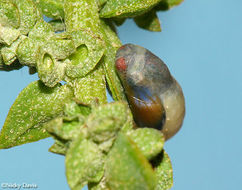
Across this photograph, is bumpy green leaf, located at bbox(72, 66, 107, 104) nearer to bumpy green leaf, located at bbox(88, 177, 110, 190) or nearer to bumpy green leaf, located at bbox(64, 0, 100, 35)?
bumpy green leaf, located at bbox(64, 0, 100, 35)

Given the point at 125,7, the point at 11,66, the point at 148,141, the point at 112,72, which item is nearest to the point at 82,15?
the point at 125,7

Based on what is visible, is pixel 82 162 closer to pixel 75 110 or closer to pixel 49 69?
pixel 75 110

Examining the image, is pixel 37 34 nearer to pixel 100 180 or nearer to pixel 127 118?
pixel 127 118

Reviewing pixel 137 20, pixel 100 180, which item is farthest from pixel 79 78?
pixel 137 20

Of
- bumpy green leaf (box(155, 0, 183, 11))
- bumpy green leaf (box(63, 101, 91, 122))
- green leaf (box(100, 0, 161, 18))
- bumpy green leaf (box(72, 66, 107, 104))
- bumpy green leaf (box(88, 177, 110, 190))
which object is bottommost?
bumpy green leaf (box(88, 177, 110, 190))

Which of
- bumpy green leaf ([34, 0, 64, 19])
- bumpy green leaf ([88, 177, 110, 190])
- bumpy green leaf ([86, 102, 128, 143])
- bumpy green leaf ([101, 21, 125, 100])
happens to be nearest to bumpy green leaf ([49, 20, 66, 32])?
bumpy green leaf ([34, 0, 64, 19])

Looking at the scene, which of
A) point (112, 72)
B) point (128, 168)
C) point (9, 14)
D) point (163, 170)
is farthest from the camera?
point (112, 72)
